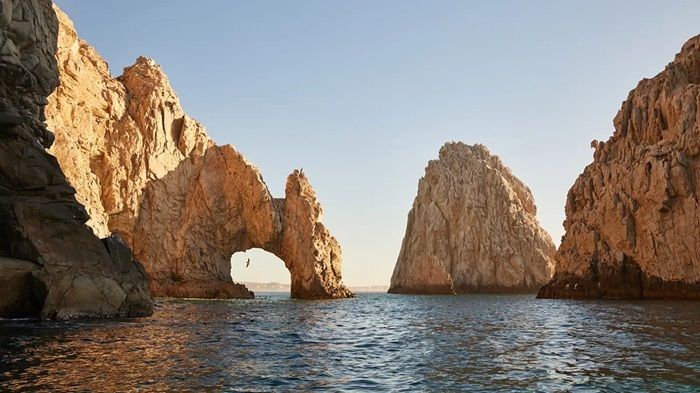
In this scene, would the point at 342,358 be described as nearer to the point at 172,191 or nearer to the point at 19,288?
the point at 19,288

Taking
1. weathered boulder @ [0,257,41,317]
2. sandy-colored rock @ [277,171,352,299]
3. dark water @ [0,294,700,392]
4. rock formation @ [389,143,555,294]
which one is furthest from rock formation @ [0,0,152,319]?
rock formation @ [389,143,555,294]

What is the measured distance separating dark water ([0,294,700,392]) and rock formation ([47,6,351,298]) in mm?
45605

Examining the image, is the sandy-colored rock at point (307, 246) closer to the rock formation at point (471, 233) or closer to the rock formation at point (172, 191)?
the rock formation at point (172, 191)

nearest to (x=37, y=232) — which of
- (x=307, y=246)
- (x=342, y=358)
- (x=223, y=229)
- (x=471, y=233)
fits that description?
(x=342, y=358)

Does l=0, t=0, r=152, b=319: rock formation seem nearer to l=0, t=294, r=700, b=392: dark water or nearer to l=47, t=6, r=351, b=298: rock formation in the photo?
l=0, t=294, r=700, b=392: dark water

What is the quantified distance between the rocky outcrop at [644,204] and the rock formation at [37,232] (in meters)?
56.9

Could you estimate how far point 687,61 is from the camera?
6962cm

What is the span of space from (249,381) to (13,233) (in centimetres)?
2096

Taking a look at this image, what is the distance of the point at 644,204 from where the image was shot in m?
64.0

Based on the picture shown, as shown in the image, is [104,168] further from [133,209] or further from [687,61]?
[687,61]

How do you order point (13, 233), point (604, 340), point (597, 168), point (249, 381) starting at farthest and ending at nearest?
1. point (597, 168)
2. point (13, 233)
3. point (604, 340)
4. point (249, 381)

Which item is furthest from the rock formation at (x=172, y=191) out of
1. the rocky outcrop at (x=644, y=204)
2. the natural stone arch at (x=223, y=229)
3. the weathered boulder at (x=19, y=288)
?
the weathered boulder at (x=19, y=288)

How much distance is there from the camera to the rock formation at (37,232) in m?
26.8

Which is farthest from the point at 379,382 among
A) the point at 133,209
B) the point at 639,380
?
the point at 133,209
